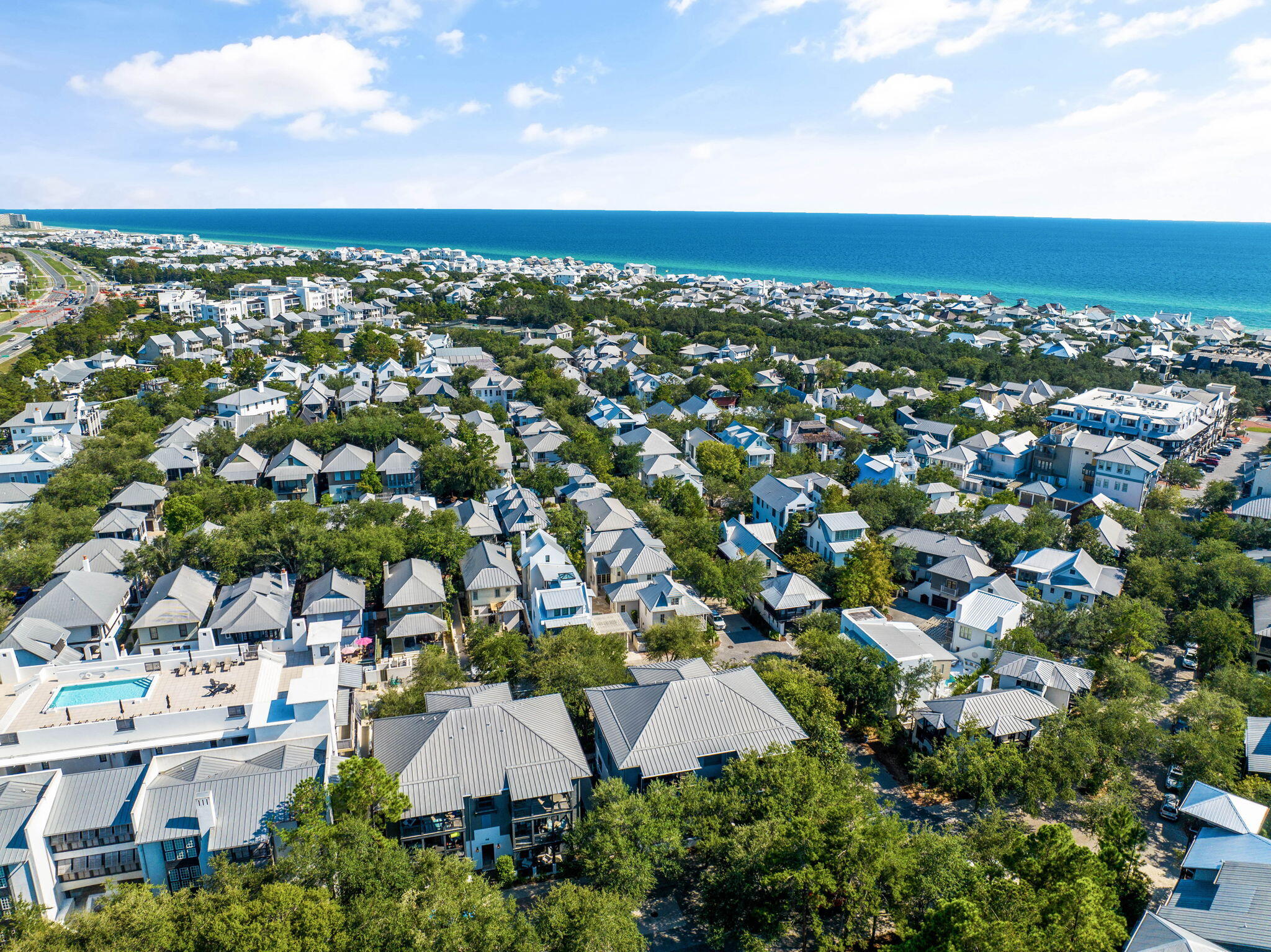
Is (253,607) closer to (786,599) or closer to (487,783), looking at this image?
(487,783)

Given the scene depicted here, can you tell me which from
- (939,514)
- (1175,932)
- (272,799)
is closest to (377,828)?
(272,799)

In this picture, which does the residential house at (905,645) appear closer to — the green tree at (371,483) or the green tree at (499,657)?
the green tree at (499,657)

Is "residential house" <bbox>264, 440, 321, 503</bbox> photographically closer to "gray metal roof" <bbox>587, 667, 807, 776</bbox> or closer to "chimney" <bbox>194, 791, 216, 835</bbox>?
"chimney" <bbox>194, 791, 216, 835</bbox>

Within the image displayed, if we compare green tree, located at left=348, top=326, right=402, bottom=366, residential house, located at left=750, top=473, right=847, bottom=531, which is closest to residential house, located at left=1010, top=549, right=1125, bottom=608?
residential house, located at left=750, top=473, right=847, bottom=531

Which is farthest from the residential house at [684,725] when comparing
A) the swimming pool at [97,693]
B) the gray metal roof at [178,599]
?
the gray metal roof at [178,599]

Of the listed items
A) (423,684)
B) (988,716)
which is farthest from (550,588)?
(988,716)

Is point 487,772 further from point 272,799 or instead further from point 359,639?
point 359,639

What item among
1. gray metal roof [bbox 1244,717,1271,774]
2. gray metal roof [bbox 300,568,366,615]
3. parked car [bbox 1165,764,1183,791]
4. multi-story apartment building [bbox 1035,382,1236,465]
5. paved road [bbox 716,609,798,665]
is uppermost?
multi-story apartment building [bbox 1035,382,1236,465]
